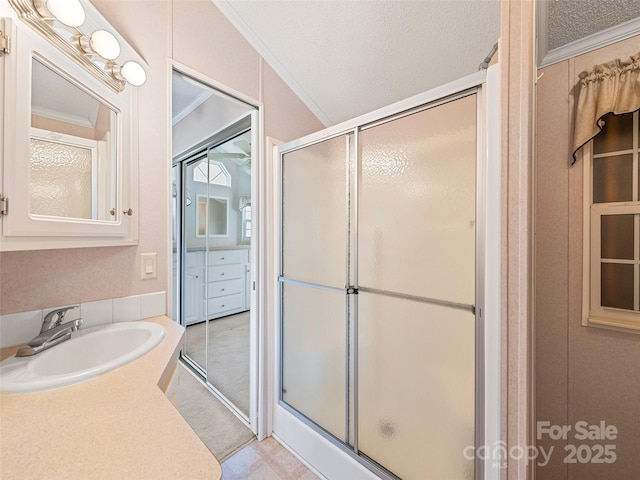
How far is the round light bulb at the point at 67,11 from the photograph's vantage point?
80 cm

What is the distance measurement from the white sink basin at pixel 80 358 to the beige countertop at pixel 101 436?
3cm

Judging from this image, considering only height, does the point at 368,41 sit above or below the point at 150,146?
above

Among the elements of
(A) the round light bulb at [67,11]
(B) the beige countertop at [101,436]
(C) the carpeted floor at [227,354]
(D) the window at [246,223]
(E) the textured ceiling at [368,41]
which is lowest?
(C) the carpeted floor at [227,354]

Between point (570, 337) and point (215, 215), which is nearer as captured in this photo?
point (570, 337)

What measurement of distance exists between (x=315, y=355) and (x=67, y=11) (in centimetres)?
186

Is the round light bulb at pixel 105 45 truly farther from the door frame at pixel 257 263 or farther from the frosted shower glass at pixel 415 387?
the frosted shower glass at pixel 415 387

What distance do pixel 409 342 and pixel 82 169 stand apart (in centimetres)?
154

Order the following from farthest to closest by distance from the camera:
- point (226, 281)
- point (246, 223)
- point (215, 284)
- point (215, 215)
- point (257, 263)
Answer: point (226, 281) < point (215, 284) < point (215, 215) < point (246, 223) < point (257, 263)

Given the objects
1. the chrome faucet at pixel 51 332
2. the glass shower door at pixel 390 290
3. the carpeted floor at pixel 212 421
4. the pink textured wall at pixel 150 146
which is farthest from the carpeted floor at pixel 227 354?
the chrome faucet at pixel 51 332

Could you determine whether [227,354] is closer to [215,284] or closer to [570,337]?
[215,284]

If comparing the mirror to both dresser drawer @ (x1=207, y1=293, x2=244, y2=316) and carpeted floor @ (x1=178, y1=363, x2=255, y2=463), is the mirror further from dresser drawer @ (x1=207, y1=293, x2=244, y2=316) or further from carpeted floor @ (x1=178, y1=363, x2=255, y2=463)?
carpeted floor @ (x1=178, y1=363, x2=255, y2=463)

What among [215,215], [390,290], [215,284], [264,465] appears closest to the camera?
[390,290]

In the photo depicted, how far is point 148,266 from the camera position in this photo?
1256mm

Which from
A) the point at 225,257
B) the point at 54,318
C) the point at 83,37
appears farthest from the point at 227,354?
the point at 83,37
